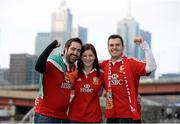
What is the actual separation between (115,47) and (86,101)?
0.77 metres

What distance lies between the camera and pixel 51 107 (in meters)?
5.35

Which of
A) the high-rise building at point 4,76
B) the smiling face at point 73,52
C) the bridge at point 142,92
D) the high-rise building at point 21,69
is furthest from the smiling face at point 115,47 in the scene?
the high-rise building at point 4,76

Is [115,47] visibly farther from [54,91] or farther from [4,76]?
[4,76]

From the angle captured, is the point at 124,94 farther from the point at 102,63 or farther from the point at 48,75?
the point at 48,75

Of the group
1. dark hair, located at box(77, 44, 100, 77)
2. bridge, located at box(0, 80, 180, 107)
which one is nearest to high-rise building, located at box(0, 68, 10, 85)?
bridge, located at box(0, 80, 180, 107)

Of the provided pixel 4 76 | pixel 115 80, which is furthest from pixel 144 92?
pixel 4 76

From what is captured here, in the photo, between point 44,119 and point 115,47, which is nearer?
point 44,119

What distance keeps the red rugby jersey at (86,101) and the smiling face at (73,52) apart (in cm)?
29

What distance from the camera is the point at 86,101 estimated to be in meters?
5.47

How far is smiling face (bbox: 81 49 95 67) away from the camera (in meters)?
5.52

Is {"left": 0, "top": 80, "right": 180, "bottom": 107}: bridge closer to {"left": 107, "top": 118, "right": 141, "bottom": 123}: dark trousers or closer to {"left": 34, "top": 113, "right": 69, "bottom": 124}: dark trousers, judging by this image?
{"left": 34, "top": 113, "right": 69, "bottom": 124}: dark trousers

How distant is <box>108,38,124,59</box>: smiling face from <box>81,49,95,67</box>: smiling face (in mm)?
240

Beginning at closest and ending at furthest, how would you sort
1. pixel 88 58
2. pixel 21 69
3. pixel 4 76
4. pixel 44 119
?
pixel 44 119, pixel 88 58, pixel 21 69, pixel 4 76

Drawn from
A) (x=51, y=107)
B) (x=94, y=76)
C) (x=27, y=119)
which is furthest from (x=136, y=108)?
(x=27, y=119)
